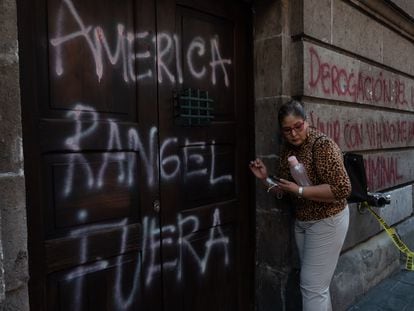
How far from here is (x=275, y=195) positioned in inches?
123

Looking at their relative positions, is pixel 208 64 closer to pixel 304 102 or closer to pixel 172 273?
pixel 304 102

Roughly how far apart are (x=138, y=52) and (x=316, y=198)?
1.44 m

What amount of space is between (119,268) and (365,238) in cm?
286

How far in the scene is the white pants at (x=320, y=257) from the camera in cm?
263

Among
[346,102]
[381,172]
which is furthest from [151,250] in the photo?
[381,172]

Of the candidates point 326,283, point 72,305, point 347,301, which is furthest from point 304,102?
point 72,305

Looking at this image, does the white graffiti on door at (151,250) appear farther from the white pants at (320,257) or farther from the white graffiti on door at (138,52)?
the white graffiti on door at (138,52)

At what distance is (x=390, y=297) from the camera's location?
4.04 meters

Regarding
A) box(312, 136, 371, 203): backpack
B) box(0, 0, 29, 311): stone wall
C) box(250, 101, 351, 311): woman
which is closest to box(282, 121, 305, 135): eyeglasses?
box(250, 101, 351, 311): woman

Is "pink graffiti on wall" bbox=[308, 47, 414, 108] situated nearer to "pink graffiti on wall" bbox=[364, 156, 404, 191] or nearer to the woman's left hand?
"pink graffiti on wall" bbox=[364, 156, 404, 191]

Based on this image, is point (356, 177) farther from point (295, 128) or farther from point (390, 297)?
point (390, 297)

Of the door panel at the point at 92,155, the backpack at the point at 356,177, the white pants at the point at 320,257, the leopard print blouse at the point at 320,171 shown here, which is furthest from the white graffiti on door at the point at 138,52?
the white pants at the point at 320,257

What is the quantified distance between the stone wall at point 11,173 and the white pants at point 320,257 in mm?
1771

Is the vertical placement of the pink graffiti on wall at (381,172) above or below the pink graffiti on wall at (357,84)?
below
